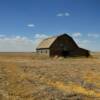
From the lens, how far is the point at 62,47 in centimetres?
6769

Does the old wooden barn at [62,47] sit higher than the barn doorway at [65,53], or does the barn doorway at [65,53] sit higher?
the old wooden barn at [62,47]

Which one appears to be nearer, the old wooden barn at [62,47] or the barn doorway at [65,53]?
the old wooden barn at [62,47]

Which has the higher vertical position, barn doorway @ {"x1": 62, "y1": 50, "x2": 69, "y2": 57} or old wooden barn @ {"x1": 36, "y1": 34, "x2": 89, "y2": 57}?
old wooden barn @ {"x1": 36, "y1": 34, "x2": 89, "y2": 57}

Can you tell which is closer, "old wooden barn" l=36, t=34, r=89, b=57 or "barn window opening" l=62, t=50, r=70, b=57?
"old wooden barn" l=36, t=34, r=89, b=57

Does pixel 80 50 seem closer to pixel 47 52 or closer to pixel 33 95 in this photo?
pixel 47 52

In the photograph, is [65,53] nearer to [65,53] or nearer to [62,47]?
[65,53]

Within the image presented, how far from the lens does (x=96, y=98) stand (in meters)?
12.4

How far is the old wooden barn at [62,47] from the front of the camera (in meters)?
66.3

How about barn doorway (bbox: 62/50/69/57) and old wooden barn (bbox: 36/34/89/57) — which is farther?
barn doorway (bbox: 62/50/69/57)

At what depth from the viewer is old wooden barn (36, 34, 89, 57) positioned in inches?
2611

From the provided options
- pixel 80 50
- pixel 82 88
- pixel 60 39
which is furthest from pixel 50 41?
pixel 82 88

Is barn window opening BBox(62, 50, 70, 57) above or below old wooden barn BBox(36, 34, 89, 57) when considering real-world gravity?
below

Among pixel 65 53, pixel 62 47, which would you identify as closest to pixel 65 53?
pixel 65 53

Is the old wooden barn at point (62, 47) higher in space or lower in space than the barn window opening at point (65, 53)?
higher
